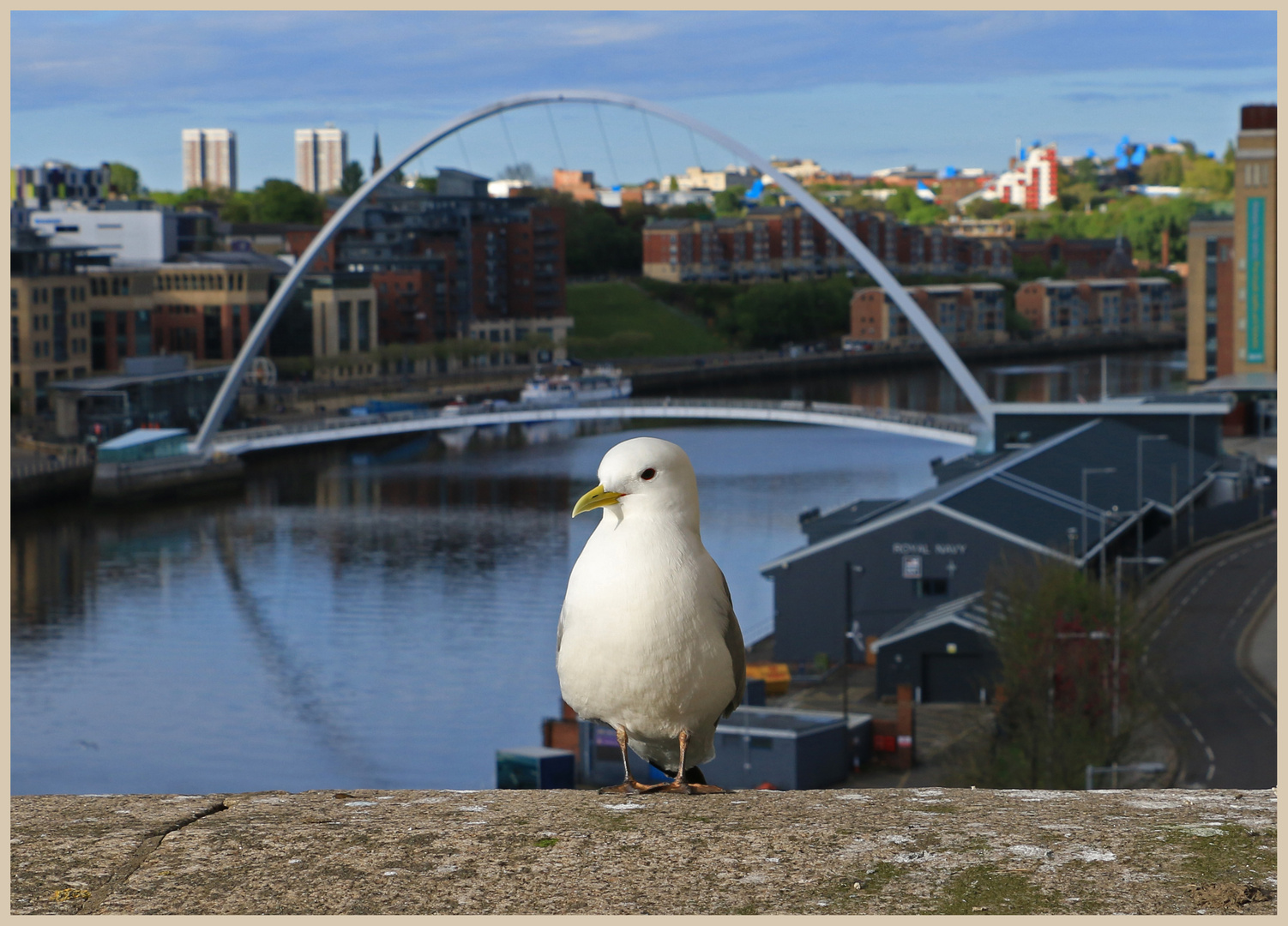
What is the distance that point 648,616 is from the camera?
1642mm

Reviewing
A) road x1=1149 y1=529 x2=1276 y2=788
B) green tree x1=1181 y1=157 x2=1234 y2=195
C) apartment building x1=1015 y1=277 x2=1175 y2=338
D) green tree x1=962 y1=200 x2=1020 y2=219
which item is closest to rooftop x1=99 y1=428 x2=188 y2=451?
road x1=1149 y1=529 x2=1276 y2=788

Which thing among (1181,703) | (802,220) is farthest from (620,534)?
(802,220)

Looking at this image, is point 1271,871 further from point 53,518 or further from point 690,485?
point 53,518

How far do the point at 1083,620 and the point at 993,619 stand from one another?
74 centimetres

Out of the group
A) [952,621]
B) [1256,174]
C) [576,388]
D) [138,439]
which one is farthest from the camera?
[576,388]

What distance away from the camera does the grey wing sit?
67.6 inches

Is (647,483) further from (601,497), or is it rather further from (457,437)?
(457,437)

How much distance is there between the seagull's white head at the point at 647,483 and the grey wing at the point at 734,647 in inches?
4.3

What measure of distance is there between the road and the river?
13.1ft

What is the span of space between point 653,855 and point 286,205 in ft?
177

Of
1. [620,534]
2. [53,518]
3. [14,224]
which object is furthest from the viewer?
[14,224]

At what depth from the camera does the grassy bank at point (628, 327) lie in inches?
1714

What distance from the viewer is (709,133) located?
27047 mm

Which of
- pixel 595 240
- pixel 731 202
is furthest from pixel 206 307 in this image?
pixel 731 202
